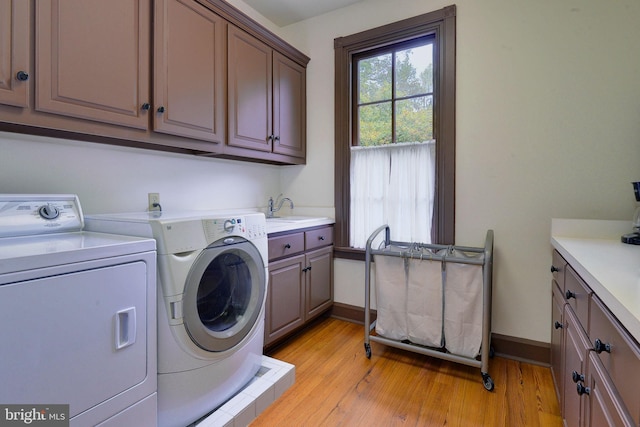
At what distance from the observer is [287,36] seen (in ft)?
9.61

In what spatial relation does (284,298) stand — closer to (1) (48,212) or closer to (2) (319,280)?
(2) (319,280)

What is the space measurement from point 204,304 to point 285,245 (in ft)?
2.56

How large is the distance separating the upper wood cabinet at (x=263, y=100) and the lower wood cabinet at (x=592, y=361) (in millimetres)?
1993

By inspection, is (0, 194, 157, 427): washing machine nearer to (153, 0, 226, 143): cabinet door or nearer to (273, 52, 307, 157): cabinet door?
(153, 0, 226, 143): cabinet door

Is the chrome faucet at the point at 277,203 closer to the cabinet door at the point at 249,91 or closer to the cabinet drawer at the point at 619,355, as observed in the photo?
the cabinet door at the point at 249,91

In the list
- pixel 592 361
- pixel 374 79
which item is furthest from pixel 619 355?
pixel 374 79

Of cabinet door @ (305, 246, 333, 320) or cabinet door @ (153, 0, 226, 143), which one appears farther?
cabinet door @ (305, 246, 333, 320)

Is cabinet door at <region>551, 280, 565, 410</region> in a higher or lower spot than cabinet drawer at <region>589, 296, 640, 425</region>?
lower

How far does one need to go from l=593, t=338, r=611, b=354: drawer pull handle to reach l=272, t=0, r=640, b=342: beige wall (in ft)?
4.14

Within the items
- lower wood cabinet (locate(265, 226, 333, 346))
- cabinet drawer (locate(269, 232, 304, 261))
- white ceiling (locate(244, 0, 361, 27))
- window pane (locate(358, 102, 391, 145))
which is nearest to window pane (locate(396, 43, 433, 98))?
window pane (locate(358, 102, 391, 145))

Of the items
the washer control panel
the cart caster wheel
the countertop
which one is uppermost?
the washer control panel

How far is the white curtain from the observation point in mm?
2295

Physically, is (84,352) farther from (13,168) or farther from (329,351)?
(329,351)

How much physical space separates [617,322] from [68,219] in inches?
78.2
